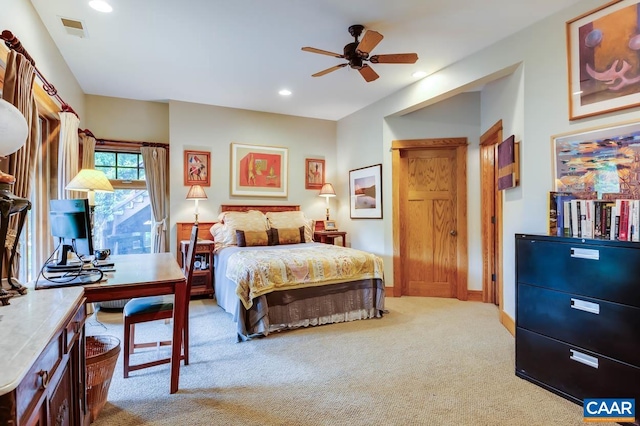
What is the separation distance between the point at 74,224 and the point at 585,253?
10.2 ft

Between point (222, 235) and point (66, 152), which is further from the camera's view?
point (222, 235)

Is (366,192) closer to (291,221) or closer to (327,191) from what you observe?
(327,191)

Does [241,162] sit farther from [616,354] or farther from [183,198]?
[616,354]

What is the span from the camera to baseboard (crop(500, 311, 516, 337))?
319 centimetres

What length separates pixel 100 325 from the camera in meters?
3.50

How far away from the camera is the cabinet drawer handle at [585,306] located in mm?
1976

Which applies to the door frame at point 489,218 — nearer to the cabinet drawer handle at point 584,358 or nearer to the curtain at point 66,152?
the cabinet drawer handle at point 584,358

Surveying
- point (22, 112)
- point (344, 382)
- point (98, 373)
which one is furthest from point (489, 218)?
point (22, 112)

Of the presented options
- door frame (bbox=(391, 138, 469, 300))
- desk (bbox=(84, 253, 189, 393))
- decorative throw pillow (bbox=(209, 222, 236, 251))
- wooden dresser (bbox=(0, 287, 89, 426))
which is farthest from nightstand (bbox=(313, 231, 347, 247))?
wooden dresser (bbox=(0, 287, 89, 426))

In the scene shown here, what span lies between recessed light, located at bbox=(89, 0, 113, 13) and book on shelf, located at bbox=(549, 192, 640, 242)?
12.1 ft

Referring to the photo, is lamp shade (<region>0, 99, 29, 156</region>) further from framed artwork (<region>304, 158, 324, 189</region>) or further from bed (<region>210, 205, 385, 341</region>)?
framed artwork (<region>304, 158, 324, 189</region>)

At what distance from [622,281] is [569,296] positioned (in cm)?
31

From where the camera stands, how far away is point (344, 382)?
2340 millimetres

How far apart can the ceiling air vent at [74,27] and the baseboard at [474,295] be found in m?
5.21
